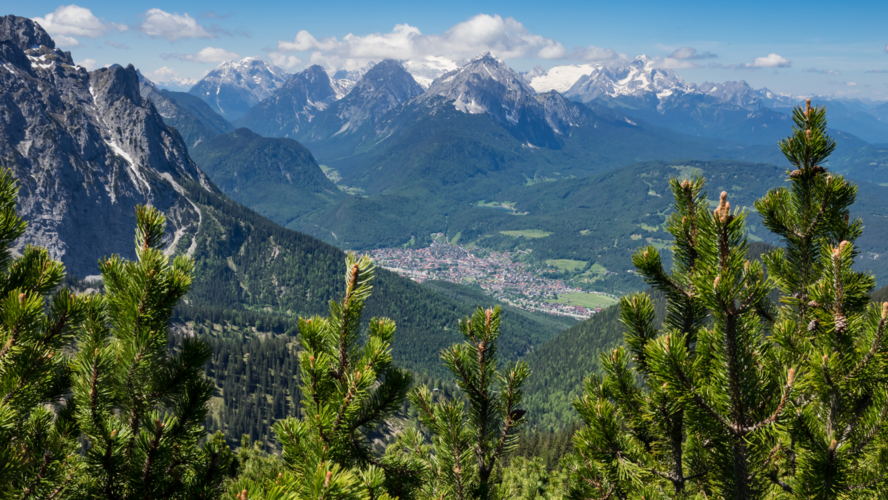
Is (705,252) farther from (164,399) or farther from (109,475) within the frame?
(109,475)

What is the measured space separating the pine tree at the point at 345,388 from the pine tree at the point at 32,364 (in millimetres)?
2121

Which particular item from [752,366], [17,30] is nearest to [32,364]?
[752,366]

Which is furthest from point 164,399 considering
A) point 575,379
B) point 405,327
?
point 405,327

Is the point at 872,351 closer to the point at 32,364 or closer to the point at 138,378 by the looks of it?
the point at 138,378

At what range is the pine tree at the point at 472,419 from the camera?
5.61m

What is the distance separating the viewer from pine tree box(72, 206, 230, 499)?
430cm

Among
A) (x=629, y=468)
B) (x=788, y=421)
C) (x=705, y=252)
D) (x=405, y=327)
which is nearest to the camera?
(x=705, y=252)

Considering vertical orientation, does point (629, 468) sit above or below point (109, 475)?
below

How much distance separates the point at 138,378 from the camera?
14.5 feet

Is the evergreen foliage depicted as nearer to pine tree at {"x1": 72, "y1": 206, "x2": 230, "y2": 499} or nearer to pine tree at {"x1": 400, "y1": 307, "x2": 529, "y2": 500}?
pine tree at {"x1": 400, "y1": 307, "x2": 529, "y2": 500}

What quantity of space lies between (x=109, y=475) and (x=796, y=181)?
26.7 ft

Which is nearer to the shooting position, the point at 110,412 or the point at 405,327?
the point at 110,412

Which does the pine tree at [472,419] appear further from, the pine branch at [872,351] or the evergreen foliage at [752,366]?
the pine branch at [872,351]

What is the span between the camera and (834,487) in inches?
174
